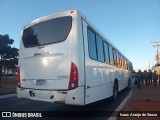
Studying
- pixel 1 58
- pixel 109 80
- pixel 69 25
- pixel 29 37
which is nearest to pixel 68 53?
pixel 69 25

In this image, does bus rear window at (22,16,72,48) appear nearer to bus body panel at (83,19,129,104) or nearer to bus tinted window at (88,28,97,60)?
bus body panel at (83,19,129,104)

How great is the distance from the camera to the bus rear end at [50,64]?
691 cm

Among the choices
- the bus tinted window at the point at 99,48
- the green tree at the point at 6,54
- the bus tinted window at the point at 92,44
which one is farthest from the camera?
the green tree at the point at 6,54

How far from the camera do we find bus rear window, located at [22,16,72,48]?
7.48m

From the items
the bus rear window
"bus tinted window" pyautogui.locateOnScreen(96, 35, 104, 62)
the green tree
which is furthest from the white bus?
the green tree

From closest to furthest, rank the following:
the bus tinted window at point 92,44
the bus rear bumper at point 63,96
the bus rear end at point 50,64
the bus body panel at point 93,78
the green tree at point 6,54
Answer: the bus rear bumper at point 63,96 → the bus rear end at point 50,64 → the bus body panel at point 93,78 → the bus tinted window at point 92,44 → the green tree at point 6,54

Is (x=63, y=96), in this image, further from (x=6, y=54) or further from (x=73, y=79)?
(x=6, y=54)

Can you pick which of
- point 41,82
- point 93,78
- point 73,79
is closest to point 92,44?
point 93,78

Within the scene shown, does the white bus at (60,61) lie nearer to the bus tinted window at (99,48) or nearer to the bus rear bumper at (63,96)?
the bus rear bumper at (63,96)

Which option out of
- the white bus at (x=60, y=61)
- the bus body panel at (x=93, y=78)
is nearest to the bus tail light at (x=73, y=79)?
the white bus at (x=60, y=61)

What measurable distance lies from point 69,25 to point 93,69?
1.76 m

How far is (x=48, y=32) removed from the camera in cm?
786

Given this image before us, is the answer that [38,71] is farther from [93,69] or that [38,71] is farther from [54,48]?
[93,69]

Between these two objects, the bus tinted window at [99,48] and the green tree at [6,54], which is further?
the green tree at [6,54]
